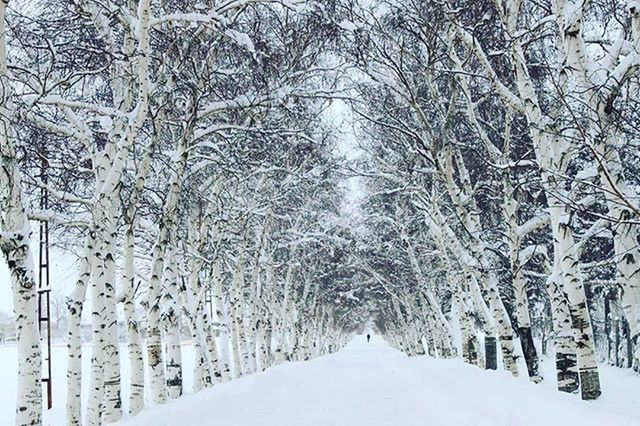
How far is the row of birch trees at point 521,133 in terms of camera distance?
7.98 metres

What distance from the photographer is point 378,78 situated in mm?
13680

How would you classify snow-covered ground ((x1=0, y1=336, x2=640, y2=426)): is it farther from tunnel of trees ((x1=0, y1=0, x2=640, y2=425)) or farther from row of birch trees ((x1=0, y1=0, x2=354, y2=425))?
row of birch trees ((x1=0, y1=0, x2=354, y2=425))

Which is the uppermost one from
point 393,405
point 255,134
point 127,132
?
point 255,134

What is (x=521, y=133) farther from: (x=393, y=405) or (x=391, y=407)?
(x=391, y=407)

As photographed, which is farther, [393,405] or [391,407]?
[393,405]

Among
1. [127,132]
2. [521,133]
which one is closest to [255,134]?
[127,132]

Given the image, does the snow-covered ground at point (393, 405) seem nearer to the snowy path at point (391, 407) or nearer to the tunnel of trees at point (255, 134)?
the snowy path at point (391, 407)

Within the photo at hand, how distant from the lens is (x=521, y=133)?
14883 mm

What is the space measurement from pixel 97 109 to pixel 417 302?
3210cm

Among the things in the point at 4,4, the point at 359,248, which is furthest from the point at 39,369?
the point at 359,248

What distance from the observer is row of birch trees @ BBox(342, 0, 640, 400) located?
7.98 meters

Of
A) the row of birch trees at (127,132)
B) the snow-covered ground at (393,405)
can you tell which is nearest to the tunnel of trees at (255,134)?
the row of birch trees at (127,132)

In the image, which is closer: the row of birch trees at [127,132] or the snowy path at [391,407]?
the snowy path at [391,407]

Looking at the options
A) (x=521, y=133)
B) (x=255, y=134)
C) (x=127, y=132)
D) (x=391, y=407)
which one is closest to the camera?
(x=127, y=132)
